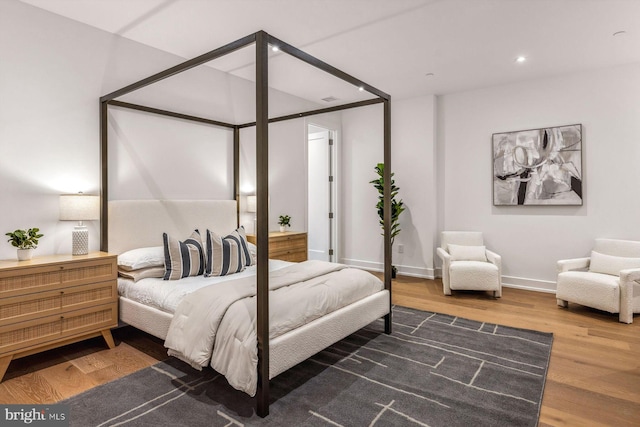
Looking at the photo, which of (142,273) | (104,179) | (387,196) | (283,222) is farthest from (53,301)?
(283,222)

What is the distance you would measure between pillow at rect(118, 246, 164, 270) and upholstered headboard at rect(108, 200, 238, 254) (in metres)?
0.21

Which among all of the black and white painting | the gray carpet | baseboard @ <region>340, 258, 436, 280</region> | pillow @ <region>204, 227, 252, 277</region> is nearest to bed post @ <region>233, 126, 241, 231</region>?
pillow @ <region>204, 227, 252, 277</region>

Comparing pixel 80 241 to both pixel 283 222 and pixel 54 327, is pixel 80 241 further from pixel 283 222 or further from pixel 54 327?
pixel 283 222

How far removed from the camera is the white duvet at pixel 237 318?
210cm

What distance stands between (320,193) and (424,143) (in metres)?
2.04

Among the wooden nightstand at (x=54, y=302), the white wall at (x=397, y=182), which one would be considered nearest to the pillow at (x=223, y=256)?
the wooden nightstand at (x=54, y=302)

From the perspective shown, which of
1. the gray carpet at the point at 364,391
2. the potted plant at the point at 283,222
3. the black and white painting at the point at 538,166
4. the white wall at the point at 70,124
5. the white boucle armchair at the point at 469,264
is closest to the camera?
the gray carpet at the point at 364,391

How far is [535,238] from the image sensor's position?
4863 millimetres

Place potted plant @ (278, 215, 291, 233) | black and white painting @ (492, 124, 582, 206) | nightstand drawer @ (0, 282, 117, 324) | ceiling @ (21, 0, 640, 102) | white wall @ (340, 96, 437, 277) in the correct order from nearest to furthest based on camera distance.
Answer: nightstand drawer @ (0, 282, 117, 324)
ceiling @ (21, 0, 640, 102)
black and white painting @ (492, 124, 582, 206)
potted plant @ (278, 215, 291, 233)
white wall @ (340, 96, 437, 277)

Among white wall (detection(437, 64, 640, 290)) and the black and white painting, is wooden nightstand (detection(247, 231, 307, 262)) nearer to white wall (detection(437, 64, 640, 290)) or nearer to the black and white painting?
white wall (detection(437, 64, 640, 290))

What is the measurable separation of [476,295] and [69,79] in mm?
4952

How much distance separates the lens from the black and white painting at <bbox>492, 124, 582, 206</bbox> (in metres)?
4.55

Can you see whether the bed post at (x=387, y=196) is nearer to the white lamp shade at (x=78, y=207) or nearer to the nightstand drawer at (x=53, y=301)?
the nightstand drawer at (x=53, y=301)

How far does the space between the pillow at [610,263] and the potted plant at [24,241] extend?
543 cm
